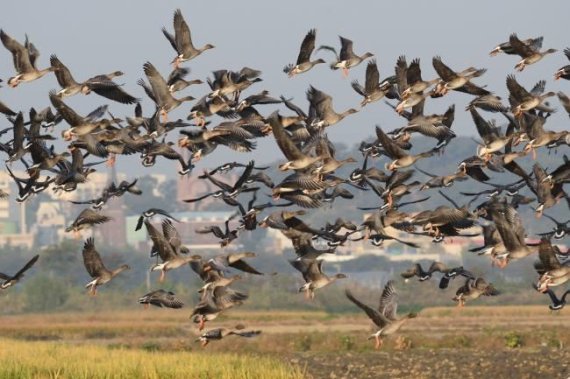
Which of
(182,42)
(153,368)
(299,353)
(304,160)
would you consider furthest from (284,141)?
(299,353)

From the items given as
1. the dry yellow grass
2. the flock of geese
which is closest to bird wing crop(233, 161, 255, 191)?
the flock of geese

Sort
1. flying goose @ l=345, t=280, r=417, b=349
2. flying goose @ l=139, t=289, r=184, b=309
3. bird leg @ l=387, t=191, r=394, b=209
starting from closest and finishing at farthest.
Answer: flying goose @ l=345, t=280, r=417, b=349, flying goose @ l=139, t=289, r=184, b=309, bird leg @ l=387, t=191, r=394, b=209

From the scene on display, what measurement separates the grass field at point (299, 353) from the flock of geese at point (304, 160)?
3.88 metres

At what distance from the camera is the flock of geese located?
21641mm

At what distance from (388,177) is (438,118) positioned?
1452mm

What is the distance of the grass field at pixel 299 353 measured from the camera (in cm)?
2866

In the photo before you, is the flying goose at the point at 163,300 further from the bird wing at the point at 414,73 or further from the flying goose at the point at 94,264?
the bird wing at the point at 414,73

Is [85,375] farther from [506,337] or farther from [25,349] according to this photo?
[506,337]

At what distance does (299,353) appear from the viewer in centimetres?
4691

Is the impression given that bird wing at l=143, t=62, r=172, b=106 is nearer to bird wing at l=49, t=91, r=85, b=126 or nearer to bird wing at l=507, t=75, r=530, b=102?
bird wing at l=49, t=91, r=85, b=126

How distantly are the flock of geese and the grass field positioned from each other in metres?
3.88

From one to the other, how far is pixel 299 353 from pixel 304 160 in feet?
86.5

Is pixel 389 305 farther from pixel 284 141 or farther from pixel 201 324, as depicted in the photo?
pixel 284 141

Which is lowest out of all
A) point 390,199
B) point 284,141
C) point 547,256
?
point 547,256
